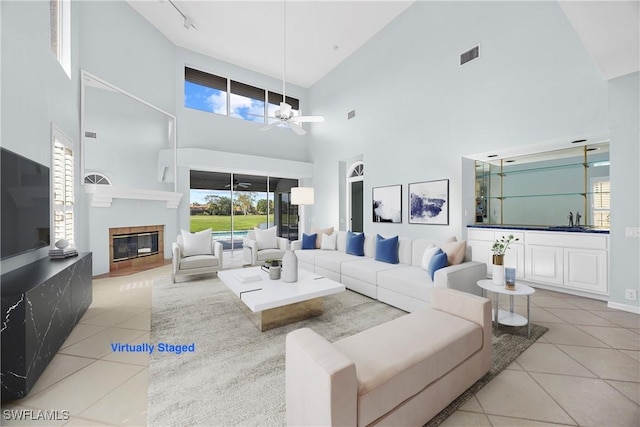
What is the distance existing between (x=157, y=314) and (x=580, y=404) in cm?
381

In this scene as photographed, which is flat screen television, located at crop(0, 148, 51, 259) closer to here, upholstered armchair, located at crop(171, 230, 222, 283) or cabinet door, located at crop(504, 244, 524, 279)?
upholstered armchair, located at crop(171, 230, 222, 283)

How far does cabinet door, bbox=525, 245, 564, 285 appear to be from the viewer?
3662 millimetres

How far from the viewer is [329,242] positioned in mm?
5133

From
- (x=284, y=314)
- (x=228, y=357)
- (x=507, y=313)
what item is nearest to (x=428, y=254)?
(x=507, y=313)

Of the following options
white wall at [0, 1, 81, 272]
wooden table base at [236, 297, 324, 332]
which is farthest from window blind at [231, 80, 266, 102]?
wooden table base at [236, 297, 324, 332]

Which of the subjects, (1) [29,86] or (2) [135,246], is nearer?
(1) [29,86]

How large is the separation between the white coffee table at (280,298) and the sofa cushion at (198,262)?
1517mm

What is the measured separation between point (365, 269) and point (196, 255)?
10.1 ft

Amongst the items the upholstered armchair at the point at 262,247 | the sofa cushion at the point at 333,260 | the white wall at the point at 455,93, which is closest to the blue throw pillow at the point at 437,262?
the sofa cushion at the point at 333,260

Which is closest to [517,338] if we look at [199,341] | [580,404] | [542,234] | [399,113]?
[580,404]

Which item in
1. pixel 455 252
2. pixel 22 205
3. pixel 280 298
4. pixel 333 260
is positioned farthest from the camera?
pixel 333 260

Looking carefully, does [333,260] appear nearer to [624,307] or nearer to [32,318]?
[32,318]

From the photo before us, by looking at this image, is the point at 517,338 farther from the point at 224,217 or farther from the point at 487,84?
the point at 224,217

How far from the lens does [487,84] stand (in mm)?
4340
